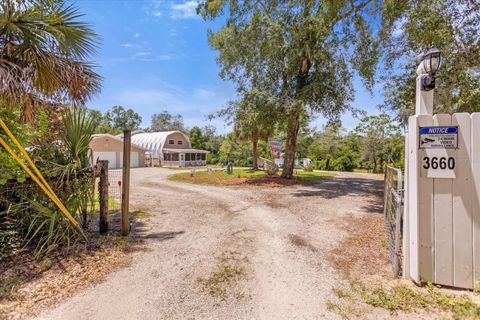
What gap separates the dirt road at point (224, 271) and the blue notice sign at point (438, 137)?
1.92 m

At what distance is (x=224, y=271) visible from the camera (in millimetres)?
3197

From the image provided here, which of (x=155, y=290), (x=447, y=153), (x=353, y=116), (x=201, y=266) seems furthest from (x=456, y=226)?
(x=353, y=116)

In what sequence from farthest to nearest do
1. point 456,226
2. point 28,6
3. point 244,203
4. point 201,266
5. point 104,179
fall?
point 244,203 → point 104,179 → point 28,6 → point 201,266 → point 456,226

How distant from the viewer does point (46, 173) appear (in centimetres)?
380

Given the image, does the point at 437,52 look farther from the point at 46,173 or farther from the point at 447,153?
the point at 46,173

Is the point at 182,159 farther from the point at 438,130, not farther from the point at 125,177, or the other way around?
the point at 438,130

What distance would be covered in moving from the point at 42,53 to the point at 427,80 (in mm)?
5411

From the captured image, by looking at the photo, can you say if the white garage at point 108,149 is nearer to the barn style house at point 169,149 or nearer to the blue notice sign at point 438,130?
the barn style house at point 169,149

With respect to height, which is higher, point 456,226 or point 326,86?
point 326,86

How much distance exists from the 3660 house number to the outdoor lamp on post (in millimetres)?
519

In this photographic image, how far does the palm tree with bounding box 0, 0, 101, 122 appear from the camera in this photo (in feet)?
11.6

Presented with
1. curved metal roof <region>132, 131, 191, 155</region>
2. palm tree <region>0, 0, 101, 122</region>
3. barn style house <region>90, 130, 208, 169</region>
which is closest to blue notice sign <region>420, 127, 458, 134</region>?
palm tree <region>0, 0, 101, 122</region>

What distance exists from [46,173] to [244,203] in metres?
5.17

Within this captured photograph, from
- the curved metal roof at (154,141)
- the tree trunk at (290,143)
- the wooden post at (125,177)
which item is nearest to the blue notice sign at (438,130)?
the wooden post at (125,177)
